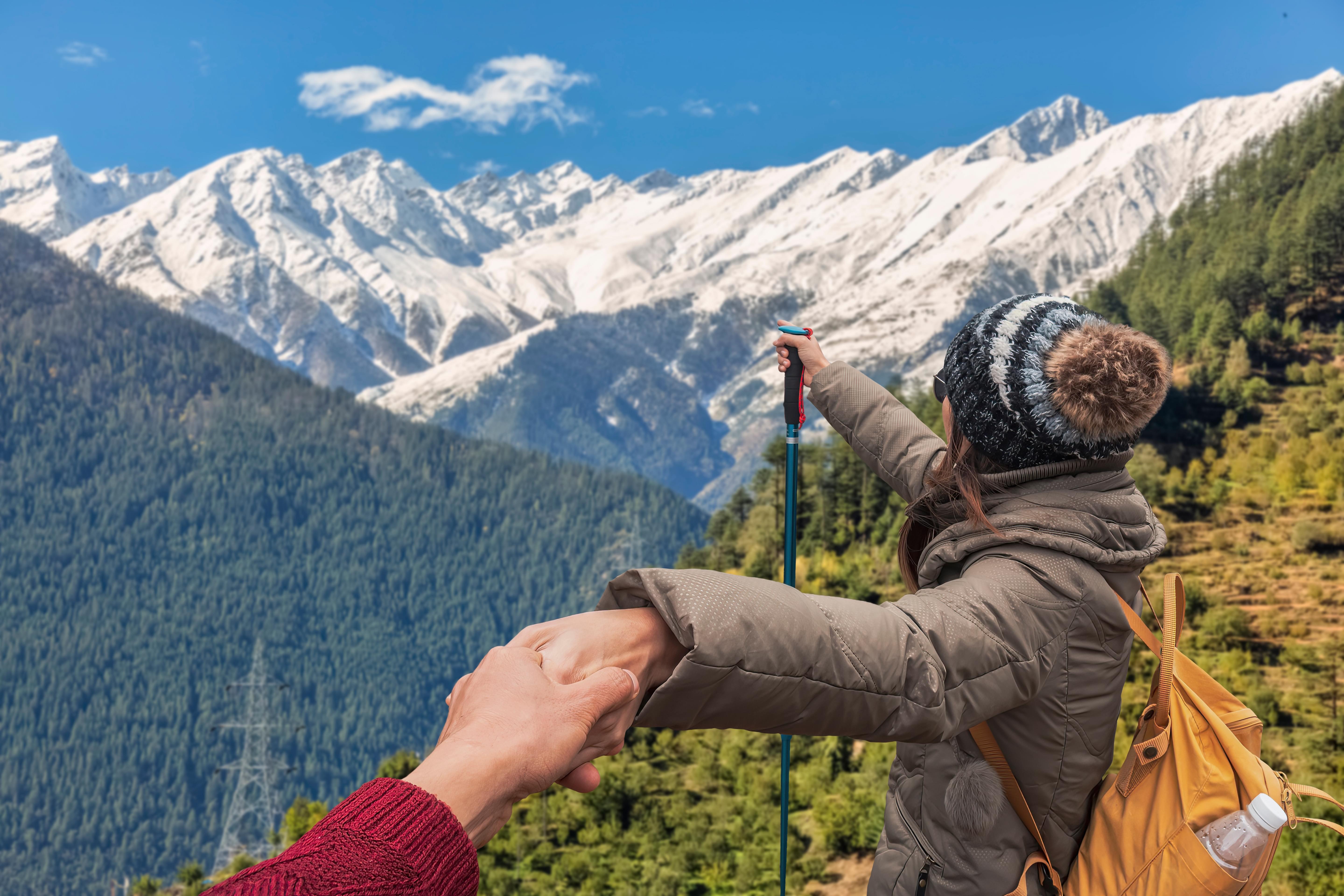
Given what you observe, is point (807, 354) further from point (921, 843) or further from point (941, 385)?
point (921, 843)

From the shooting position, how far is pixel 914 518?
2.34 meters

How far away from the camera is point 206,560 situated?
538 feet

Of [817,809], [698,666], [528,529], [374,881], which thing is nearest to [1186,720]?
[698,666]

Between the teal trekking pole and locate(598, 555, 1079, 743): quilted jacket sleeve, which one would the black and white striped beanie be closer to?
locate(598, 555, 1079, 743): quilted jacket sleeve

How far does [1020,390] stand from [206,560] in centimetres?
18573

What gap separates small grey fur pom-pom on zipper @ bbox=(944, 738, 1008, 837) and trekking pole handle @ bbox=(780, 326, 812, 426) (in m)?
1.68

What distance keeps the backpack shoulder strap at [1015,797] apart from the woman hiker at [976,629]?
0.06 ft

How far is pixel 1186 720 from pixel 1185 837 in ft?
0.81

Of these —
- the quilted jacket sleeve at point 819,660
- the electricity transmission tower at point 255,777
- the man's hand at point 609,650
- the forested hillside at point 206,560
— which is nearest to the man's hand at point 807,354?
the quilted jacket sleeve at point 819,660

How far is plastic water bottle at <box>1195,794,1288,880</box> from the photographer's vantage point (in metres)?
1.83

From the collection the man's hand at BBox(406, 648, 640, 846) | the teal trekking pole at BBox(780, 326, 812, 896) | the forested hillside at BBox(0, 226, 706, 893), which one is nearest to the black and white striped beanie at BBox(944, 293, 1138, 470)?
the man's hand at BBox(406, 648, 640, 846)

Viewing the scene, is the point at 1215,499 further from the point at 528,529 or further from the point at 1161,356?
the point at 528,529

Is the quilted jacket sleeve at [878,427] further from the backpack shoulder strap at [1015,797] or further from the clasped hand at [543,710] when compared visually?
the clasped hand at [543,710]

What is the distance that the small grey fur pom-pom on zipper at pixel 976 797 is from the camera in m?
2.04
